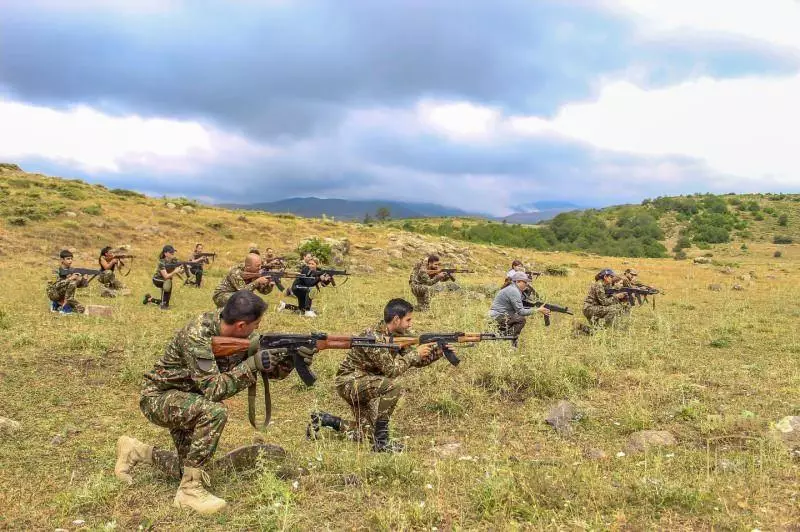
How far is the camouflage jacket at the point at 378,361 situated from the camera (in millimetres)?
5969

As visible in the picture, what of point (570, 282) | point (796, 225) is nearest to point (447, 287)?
point (570, 282)

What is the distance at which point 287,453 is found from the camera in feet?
18.7

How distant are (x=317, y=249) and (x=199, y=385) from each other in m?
21.4

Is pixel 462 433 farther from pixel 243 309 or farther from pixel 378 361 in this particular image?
pixel 243 309

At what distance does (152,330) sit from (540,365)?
7.85m

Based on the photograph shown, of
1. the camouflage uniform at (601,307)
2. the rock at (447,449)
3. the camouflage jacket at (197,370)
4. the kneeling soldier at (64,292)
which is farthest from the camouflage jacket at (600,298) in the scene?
the kneeling soldier at (64,292)

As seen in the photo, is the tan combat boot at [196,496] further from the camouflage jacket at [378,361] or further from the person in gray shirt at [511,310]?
the person in gray shirt at [511,310]

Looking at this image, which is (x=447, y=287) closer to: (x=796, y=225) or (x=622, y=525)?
(x=622, y=525)

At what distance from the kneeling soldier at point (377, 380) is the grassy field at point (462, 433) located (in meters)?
0.29

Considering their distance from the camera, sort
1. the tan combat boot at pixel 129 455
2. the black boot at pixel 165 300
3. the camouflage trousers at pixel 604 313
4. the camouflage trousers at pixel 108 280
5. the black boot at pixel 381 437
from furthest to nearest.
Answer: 1. the camouflage trousers at pixel 108 280
2. the black boot at pixel 165 300
3. the camouflage trousers at pixel 604 313
4. the black boot at pixel 381 437
5. the tan combat boot at pixel 129 455

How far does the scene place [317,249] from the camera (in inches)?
1022

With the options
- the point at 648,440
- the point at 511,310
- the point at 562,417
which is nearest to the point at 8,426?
the point at 562,417

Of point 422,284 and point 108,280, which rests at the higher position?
point 422,284

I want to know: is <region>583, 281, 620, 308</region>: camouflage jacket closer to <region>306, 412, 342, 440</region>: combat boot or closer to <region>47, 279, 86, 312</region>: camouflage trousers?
<region>306, 412, 342, 440</region>: combat boot
